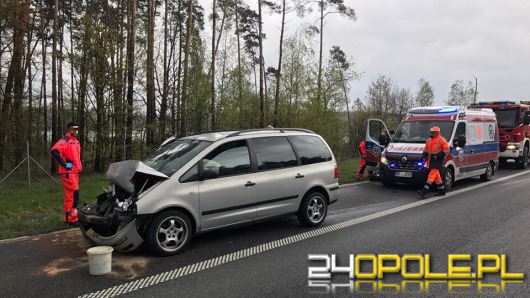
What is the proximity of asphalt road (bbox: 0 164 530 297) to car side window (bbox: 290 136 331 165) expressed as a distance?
4.02ft

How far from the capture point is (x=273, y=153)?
270 inches

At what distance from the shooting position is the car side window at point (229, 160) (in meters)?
6.05

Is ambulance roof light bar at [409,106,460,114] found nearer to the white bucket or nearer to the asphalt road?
the asphalt road

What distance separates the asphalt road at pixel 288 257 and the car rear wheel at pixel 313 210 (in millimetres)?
211

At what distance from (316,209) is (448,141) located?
20.2 feet

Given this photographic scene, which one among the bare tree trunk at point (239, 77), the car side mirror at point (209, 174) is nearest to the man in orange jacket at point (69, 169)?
the car side mirror at point (209, 174)

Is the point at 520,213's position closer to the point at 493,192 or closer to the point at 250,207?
the point at 493,192

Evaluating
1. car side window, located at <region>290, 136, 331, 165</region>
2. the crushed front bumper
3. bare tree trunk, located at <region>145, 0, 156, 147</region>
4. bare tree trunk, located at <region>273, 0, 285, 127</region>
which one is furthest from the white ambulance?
bare tree trunk, located at <region>273, 0, 285, 127</region>

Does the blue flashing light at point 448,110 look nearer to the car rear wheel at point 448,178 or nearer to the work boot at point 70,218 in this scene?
the car rear wheel at point 448,178

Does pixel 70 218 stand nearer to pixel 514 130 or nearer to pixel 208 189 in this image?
pixel 208 189

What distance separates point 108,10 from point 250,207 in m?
21.2

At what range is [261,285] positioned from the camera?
452 centimetres

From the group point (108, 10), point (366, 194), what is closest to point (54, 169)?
point (108, 10)

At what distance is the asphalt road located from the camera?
174 inches
